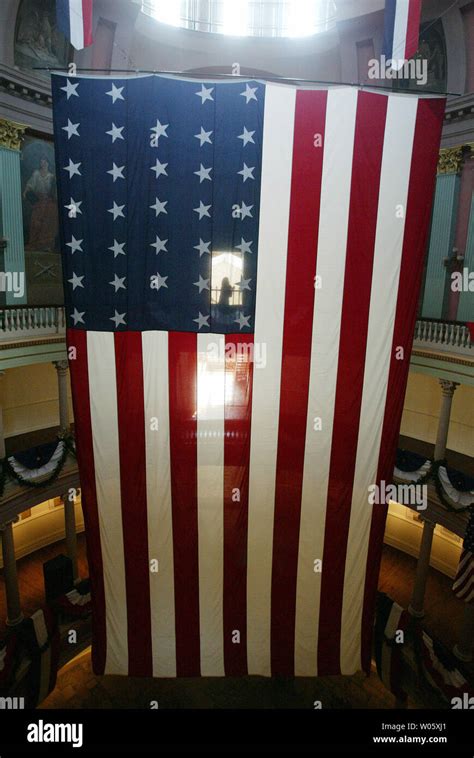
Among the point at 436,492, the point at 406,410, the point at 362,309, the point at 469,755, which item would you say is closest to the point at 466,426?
the point at 406,410

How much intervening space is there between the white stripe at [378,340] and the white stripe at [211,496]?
194 cm

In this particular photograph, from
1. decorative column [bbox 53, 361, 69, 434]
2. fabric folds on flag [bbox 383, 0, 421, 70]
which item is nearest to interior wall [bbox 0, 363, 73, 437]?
decorative column [bbox 53, 361, 69, 434]

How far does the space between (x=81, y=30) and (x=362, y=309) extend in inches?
199

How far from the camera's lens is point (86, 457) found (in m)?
6.49

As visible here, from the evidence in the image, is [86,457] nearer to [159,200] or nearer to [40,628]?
[159,200]

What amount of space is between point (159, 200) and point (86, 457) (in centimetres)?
365

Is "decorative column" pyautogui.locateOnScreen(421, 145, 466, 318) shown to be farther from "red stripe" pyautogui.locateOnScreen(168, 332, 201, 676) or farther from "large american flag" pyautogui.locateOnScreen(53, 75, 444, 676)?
"red stripe" pyautogui.locateOnScreen(168, 332, 201, 676)

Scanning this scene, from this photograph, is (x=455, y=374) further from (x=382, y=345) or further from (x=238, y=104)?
(x=238, y=104)

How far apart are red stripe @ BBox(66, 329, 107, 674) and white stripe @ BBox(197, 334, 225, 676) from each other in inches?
59.5

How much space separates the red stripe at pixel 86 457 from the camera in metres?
6.31

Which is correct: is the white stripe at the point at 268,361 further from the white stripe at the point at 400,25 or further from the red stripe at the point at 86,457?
the red stripe at the point at 86,457

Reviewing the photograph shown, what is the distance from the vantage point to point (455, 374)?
10773 mm

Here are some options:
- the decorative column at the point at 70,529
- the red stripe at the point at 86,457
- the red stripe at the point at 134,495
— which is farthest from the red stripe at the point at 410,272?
the decorative column at the point at 70,529

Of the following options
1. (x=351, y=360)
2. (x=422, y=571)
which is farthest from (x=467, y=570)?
(x=351, y=360)
